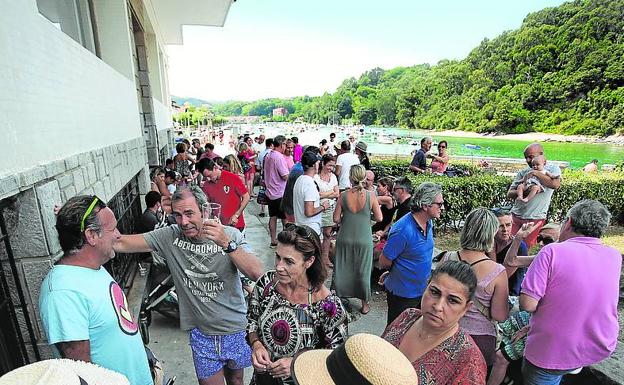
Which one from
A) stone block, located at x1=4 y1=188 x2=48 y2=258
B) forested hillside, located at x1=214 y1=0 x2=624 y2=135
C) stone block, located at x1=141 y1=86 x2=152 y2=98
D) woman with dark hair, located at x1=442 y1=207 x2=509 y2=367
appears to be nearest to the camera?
stone block, located at x1=4 y1=188 x2=48 y2=258

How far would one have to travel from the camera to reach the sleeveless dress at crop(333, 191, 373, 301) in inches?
150

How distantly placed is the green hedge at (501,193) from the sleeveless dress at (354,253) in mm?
3576

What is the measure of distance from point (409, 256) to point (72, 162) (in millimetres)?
2725

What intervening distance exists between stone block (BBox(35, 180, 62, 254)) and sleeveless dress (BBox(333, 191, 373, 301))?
102 inches

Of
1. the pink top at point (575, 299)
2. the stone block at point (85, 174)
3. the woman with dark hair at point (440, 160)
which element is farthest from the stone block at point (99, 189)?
the woman with dark hair at point (440, 160)

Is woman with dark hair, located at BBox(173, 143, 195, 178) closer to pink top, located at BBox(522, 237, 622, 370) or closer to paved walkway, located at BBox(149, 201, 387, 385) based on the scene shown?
paved walkway, located at BBox(149, 201, 387, 385)

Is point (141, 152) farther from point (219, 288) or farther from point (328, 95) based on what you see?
point (328, 95)

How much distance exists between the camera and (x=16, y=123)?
168 centimetres

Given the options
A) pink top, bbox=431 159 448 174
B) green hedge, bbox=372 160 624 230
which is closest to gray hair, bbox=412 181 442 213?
green hedge, bbox=372 160 624 230

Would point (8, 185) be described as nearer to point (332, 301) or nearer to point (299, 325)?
point (299, 325)

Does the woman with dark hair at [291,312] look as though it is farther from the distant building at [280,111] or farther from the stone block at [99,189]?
the distant building at [280,111]

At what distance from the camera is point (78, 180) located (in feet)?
7.73

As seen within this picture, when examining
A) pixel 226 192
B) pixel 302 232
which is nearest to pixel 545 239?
pixel 302 232

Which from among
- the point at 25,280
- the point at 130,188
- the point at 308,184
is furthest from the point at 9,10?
the point at 130,188
